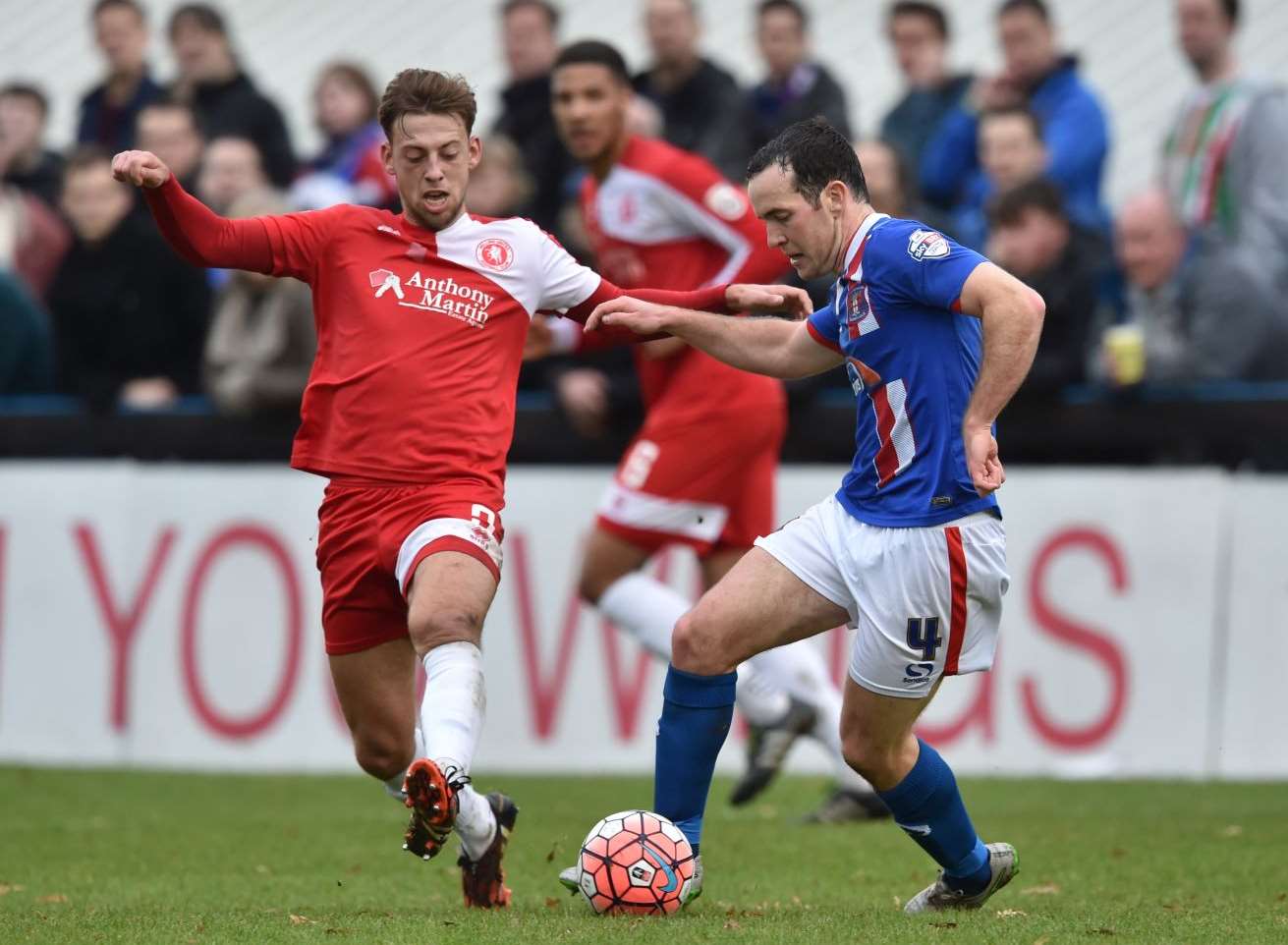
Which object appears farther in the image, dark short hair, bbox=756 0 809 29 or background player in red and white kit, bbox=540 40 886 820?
dark short hair, bbox=756 0 809 29

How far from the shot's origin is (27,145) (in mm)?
14578

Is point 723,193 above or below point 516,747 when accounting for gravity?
above

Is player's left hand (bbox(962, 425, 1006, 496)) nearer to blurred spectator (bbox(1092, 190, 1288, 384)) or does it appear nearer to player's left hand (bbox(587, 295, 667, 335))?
player's left hand (bbox(587, 295, 667, 335))

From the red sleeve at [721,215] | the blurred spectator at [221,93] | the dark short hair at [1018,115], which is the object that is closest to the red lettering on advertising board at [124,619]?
the blurred spectator at [221,93]

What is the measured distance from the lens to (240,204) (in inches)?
472

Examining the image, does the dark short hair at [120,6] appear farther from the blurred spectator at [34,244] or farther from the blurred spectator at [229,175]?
the blurred spectator at [229,175]

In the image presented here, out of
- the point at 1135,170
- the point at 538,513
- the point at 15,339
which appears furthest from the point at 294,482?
the point at 1135,170

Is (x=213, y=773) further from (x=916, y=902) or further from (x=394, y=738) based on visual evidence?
(x=916, y=902)

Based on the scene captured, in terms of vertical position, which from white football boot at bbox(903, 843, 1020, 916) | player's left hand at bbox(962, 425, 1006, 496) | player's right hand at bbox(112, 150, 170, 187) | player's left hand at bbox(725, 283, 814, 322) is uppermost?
player's right hand at bbox(112, 150, 170, 187)

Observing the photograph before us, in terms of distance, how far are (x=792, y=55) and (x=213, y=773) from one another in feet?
17.6

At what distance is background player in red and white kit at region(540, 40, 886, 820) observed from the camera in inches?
351


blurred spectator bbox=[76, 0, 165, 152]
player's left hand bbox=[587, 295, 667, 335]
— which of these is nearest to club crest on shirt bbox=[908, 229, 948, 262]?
player's left hand bbox=[587, 295, 667, 335]

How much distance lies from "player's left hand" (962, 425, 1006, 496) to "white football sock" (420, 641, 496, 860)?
5.11 ft

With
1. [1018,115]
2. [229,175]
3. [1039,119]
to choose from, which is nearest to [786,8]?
[1039,119]
